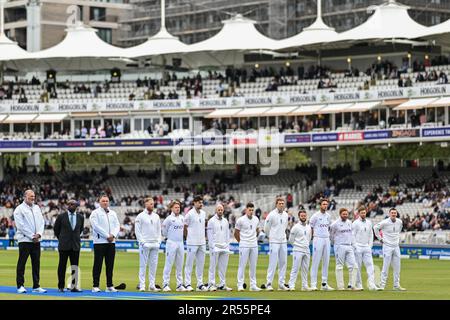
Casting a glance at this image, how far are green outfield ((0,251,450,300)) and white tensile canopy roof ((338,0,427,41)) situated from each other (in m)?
22.3

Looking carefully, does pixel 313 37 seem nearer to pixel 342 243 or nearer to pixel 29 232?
pixel 342 243

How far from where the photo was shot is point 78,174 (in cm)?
7725

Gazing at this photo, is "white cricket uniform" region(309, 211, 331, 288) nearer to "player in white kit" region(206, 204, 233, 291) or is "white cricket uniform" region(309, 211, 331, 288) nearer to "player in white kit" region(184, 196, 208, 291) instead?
"player in white kit" region(206, 204, 233, 291)

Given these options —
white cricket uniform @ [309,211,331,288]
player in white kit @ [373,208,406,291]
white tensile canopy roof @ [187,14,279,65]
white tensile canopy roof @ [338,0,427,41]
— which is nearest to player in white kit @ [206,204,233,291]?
white cricket uniform @ [309,211,331,288]

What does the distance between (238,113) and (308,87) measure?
4.63 metres

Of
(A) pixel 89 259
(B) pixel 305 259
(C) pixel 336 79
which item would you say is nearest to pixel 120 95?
(C) pixel 336 79

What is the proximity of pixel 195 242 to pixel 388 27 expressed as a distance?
146 feet

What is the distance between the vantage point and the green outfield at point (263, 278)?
968 inches

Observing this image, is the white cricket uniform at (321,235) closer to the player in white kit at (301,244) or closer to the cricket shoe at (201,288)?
the player in white kit at (301,244)

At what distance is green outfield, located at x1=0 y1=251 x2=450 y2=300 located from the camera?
2459cm

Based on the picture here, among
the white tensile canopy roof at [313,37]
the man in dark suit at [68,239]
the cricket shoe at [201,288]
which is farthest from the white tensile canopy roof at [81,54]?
the man in dark suit at [68,239]

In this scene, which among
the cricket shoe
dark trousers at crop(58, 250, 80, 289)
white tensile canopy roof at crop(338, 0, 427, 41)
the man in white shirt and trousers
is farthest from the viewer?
white tensile canopy roof at crop(338, 0, 427, 41)

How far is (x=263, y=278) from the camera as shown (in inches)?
1307

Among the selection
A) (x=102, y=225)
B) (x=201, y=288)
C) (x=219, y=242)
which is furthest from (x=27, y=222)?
(x=219, y=242)
